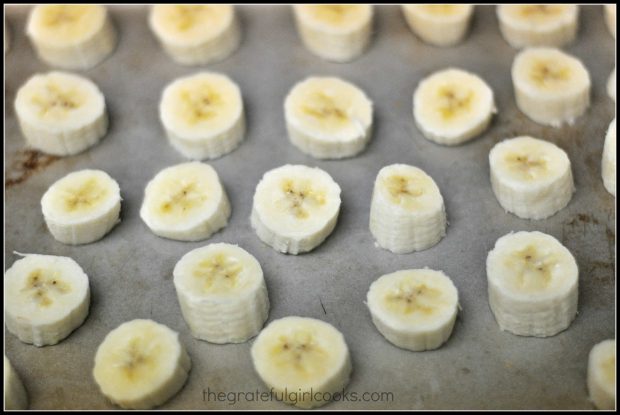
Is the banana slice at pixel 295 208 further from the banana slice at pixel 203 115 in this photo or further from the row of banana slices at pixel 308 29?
the row of banana slices at pixel 308 29

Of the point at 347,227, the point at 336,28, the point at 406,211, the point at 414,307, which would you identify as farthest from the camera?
the point at 336,28

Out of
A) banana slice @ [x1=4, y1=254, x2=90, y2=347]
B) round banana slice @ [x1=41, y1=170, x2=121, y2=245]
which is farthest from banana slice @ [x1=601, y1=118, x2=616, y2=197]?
banana slice @ [x1=4, y1=254, x2=90, y2=347]

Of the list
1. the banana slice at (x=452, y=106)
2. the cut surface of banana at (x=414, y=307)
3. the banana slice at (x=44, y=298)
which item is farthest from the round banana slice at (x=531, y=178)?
the banana slice at (x=44, y=298)

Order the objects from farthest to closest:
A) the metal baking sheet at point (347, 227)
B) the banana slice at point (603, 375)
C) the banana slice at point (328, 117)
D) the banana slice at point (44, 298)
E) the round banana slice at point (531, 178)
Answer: the banana slice at point (328, 117) < the round banana slice at point (531, 178) < the banana slice at point (44, 298) < the metal baking sheet at point (347, 227) < the banana slice at point (603, 375)

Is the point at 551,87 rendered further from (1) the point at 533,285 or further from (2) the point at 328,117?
(1) the point at 533,285

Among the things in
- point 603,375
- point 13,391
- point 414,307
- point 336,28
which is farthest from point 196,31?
point 603,375

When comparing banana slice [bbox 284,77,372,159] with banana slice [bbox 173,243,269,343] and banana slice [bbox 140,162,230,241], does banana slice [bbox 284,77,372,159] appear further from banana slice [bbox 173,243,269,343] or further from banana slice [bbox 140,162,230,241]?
banana slice [bbox 173,243,269,343]
